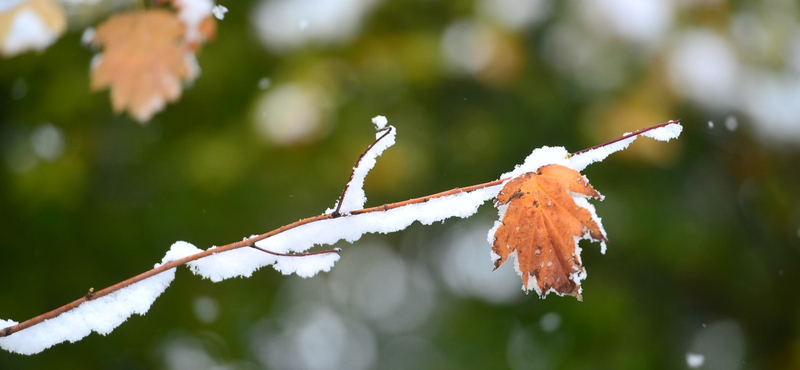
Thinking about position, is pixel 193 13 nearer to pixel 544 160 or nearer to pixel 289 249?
pixel 289 249

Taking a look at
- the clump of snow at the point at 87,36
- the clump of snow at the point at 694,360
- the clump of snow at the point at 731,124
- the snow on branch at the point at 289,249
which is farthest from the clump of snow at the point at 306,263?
the clump of snow at the point at 731,124

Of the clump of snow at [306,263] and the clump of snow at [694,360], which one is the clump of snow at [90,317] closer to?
the clump of snow at [306,263]

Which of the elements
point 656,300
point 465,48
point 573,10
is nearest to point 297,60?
point 465,48

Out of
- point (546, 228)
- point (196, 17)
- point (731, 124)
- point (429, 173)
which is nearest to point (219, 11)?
point (196, 17)

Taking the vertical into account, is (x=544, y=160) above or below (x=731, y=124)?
above

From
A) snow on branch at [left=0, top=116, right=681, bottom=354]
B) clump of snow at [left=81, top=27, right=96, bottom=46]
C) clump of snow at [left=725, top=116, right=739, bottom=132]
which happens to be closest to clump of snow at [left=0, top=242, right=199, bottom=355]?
snow on branch at [left=0, top=116, right=681, bottom=354]

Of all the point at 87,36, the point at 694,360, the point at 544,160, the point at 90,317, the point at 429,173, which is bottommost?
the point at 694,360

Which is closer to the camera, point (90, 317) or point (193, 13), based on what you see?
point (90, 317)
